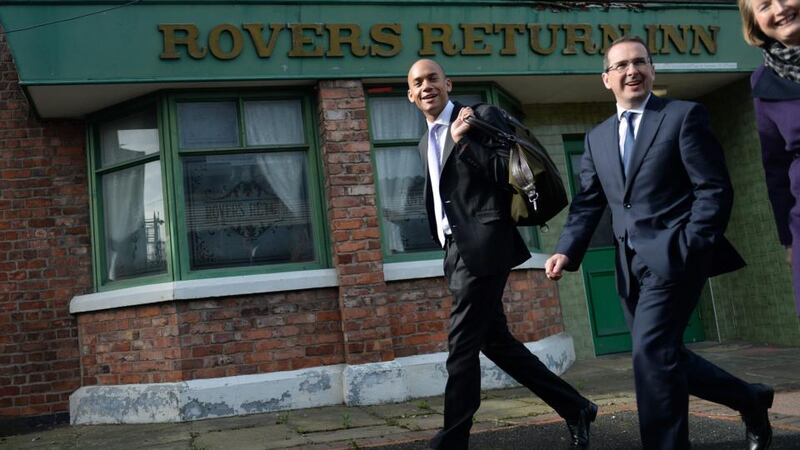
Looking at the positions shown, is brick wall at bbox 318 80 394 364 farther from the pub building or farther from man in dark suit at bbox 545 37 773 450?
man in dark suit at bbox 545 37 773 450

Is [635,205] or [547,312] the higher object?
[635,205]

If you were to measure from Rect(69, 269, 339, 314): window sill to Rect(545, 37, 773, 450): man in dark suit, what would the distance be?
366 centimetres

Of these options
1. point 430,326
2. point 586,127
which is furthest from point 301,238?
point 586,127

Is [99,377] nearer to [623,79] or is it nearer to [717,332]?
[623,79]

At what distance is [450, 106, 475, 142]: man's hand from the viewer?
3904mm

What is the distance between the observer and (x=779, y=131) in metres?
2.89

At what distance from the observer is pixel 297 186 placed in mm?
7422

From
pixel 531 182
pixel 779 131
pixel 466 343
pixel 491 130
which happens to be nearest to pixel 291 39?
pixel 491 130

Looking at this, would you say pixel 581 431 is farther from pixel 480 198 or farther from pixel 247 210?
pixel 247 210

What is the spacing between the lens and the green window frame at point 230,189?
7.05m

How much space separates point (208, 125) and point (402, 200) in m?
1.94

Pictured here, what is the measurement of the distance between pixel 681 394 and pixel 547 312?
4.80 meters

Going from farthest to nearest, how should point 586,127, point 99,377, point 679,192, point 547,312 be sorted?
1. point 586,127
2. point 547,312
3. point 99,377
4. point 679,192

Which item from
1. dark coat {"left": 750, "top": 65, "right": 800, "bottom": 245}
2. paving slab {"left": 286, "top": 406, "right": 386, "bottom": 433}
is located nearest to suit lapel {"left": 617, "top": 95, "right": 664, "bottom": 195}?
dark coat {"left": 750, "top": 65, "right": 800, "bottom": 245}
